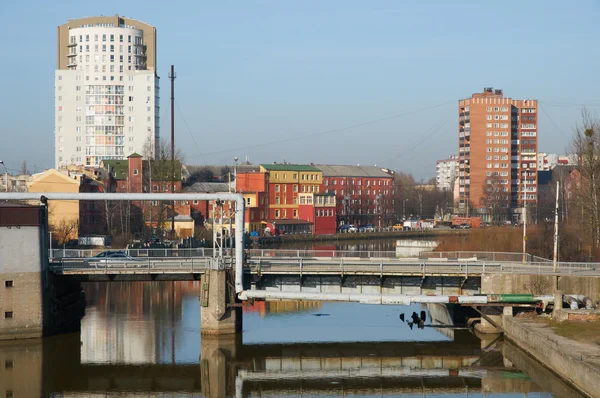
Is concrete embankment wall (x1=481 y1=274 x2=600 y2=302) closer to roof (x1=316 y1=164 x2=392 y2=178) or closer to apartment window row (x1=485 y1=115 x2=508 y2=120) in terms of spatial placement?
roof (x1=316 y1=164 x2=392 y2=178)

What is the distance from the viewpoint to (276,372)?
135ft

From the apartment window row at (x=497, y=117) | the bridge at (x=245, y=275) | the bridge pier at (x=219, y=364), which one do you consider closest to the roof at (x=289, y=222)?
the apartment window row at (x=497, y=117)

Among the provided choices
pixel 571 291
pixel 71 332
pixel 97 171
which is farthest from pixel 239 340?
pixel 97 171

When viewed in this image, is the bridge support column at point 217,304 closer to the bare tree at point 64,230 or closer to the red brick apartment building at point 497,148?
the bare tree at point 64,230

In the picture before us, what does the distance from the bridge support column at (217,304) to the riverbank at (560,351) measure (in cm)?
1519

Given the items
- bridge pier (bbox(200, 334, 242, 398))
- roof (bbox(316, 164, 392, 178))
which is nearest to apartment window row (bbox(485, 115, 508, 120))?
roof (bbox(316, 164, 392, 178))

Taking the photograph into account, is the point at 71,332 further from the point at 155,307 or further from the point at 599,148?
the point at 599,148

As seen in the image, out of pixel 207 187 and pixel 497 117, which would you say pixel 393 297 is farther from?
pixel 497 117

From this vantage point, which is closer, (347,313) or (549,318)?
(549,318)

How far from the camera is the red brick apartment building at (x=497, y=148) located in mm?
178625

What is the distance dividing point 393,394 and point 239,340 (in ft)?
41.3

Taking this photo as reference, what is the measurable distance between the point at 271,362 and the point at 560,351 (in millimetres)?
Answer: 14127

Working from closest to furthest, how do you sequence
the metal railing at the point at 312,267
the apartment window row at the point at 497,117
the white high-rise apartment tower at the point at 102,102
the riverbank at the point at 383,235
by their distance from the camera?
the metal railing at the point at 312,267 < the riverbank at the point at 383,235 < the white high-rise apartment tower at the point at 102,102 < the apartment window row at the point at 497,117

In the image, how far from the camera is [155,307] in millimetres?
60688
